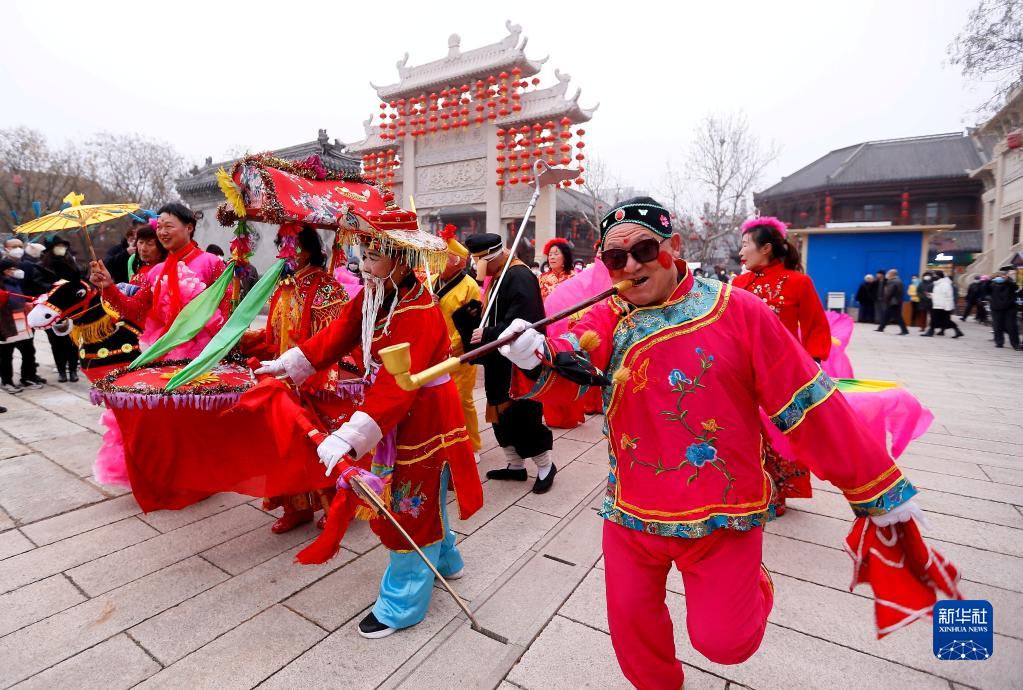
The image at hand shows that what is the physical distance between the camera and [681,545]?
5.18ft

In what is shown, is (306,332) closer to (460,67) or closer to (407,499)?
(407,499)

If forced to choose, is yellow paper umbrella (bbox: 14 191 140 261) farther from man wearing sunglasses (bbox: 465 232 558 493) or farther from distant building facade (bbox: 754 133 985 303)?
distant building facade (bbox: 754 133 985 303)

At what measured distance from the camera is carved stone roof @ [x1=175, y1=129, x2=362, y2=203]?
18.7 m

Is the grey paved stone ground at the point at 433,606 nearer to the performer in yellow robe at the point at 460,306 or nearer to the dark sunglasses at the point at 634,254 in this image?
the performer in yellow robe at the point at 460,306

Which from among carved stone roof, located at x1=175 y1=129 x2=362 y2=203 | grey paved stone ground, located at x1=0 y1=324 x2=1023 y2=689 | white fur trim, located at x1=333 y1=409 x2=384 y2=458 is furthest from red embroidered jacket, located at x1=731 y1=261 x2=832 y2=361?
carved stone roof, located at x1=175 y1=129 x2=362 y2=203

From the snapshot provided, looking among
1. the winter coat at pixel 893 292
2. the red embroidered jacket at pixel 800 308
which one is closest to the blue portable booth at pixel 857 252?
the winter coat at pixel 893 292

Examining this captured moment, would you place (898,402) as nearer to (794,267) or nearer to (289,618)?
(794,267)

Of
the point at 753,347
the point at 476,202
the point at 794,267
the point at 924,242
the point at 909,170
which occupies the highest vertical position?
the point at 909,170

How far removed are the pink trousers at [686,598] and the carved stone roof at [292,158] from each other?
59.7ft

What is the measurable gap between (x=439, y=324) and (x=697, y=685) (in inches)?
70.2

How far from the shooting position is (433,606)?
2.51m

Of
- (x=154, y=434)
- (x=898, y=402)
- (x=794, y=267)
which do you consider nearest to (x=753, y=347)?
(x=898, y=402)

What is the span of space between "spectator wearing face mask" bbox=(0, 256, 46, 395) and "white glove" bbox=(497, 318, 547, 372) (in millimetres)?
7448

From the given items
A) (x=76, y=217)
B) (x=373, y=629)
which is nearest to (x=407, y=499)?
(x=373, y=629)
